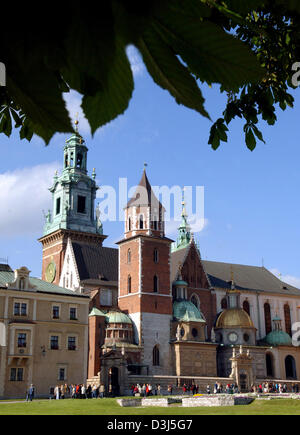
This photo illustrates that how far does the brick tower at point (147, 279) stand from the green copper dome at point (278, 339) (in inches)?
528

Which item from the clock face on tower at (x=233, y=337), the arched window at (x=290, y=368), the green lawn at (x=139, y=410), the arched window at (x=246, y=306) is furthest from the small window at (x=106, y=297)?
the arched window at (x=290, y=368)

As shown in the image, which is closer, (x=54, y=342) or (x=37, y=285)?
(x=54, y=342)

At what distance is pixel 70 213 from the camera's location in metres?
58.6

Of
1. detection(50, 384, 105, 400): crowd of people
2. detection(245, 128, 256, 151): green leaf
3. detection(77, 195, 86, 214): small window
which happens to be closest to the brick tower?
detection(50, 384, 105, 400): crowd of people

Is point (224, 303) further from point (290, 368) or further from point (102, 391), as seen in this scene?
point (102, 391)

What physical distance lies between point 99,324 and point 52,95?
4540cm

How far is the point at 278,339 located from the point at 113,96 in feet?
188

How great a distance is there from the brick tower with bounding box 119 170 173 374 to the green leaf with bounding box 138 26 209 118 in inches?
1783

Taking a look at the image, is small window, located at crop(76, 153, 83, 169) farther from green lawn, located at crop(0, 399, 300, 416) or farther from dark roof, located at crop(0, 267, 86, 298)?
green lawn, located at crop(0, 399, 300, 416)

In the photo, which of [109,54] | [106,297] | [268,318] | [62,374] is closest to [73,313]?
[62,374]

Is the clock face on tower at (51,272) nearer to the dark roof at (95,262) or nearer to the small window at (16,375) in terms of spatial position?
the dark roof at (95,262)

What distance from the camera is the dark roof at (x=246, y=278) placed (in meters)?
60.2

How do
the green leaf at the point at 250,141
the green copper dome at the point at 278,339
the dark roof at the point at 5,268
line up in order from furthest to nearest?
the green copper dome at the point at 278,339, the dark roof at the point at 5,268, the green leaf at the point at 250,141

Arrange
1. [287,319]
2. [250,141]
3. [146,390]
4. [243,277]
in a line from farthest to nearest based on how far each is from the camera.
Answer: [243,277] < [287,319] < [146,390] < [250,141]
